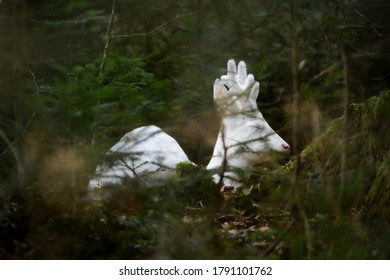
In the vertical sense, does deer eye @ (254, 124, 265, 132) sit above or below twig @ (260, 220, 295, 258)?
above

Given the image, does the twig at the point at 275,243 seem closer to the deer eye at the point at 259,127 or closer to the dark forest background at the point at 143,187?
the dark forest background at the point at 143,187

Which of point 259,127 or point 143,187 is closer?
point 143,187

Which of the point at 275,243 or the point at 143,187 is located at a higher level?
the point at 143,187

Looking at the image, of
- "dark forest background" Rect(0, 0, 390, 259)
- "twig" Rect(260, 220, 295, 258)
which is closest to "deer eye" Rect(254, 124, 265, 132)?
"dark forest background" Rect(0, 0, 390, 259)

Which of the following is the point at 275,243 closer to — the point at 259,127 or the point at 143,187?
the point at 143,187

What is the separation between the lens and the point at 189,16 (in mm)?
6195

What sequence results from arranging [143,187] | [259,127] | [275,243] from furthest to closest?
1. [259,127]
2. [143,187]
3. [275,243]

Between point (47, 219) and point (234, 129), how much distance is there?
10.1 feet

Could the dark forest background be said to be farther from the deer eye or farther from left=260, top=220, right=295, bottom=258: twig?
the deer eye

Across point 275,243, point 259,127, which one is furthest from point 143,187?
point 259,127

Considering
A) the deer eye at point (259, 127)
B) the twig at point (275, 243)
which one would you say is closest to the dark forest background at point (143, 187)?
the twig at point (275, 243)

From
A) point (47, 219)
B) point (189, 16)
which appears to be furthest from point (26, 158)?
point (189, 16)

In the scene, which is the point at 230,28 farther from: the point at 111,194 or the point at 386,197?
the point at 111,194

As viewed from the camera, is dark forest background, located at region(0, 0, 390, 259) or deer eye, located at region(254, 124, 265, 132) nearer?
dark forest background, located at region(0, 0, 390, 259)
